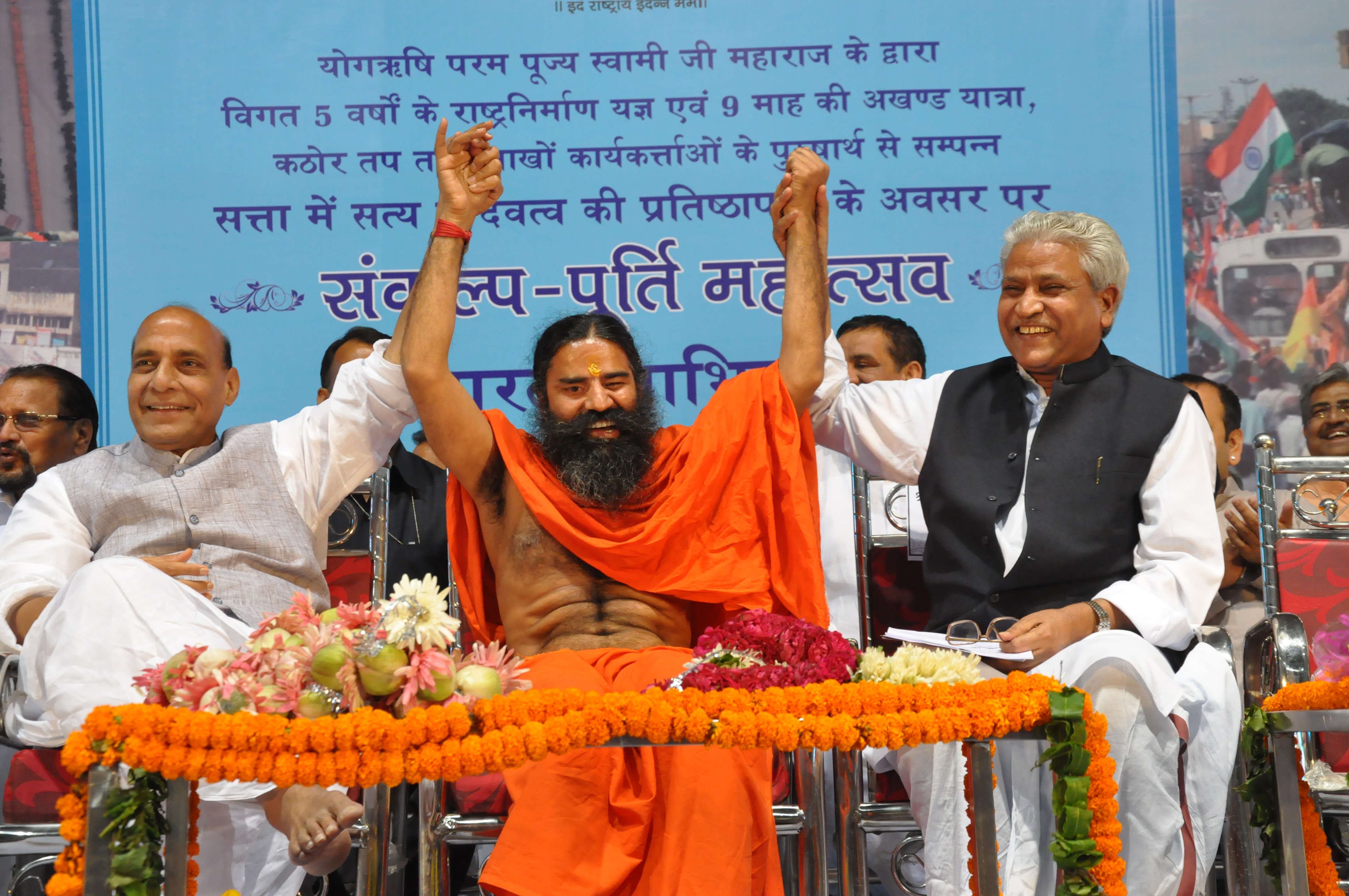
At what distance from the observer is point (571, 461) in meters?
3.32

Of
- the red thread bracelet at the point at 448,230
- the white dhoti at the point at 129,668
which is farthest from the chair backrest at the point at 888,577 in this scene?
the white dhoti at the point at 129,668

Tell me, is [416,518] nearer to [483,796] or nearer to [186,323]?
[186,323]

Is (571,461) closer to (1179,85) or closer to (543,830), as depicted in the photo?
(543,830)

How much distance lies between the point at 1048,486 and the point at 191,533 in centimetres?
230

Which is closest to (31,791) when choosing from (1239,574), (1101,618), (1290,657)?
(1101,618)

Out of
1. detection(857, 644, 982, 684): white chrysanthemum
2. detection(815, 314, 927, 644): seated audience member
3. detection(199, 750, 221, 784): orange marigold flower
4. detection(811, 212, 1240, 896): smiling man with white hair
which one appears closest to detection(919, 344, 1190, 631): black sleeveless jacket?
detection(811, 212, 1240, 896): smiling man with white hair

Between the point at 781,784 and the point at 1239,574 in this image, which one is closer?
the point at 781,784

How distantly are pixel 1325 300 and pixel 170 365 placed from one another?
427 centimetres

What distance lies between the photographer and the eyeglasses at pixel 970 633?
2.64 meters

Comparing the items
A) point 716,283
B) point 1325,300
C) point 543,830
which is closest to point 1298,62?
point 1325,300

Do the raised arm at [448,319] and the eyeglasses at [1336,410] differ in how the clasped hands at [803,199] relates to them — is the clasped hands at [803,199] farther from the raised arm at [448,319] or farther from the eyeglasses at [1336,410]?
the eyeglasses at [1336,410]

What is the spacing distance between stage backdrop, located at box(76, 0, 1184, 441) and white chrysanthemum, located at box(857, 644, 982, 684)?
2626 mm

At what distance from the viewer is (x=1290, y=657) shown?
111 inches

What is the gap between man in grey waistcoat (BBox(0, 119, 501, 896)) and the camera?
277cm
